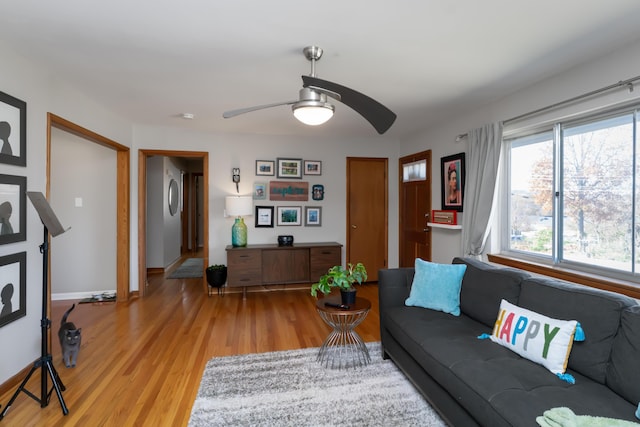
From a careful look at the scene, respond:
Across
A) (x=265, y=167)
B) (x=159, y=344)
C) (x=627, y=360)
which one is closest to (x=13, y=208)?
(x=159, y=344)

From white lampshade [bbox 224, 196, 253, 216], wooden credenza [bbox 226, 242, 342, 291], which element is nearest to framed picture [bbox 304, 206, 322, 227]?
wooden credenza [bbox 226, 242, 342, 291]

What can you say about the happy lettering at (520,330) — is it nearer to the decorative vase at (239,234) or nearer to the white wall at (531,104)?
the white wall at (531,104)

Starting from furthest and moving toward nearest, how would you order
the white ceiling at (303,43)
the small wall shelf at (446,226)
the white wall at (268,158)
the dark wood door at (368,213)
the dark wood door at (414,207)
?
the dark wood door at (368,213), the white wall at (268,158), the dark wood door at (414,207), the small wall shelf at (446,226), the white ceiling at (303,43)

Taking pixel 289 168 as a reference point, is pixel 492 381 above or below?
below

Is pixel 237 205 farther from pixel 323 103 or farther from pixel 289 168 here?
pixel 323 103

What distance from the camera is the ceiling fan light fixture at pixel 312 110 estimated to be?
2.11 meters

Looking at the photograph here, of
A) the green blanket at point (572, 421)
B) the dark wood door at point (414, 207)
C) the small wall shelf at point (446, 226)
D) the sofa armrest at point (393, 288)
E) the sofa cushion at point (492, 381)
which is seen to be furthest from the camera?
the dark wood door at point (414, 207)

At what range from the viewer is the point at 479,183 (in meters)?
3.54

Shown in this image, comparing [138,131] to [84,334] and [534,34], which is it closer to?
[84,334]

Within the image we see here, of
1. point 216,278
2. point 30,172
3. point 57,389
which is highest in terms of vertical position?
point 30,172

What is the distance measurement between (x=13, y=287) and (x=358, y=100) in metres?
2.72

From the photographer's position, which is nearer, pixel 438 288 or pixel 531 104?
pixel 438 288

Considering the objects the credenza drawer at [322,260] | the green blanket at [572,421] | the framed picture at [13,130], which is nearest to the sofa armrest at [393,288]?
the green blanket at [572,421]

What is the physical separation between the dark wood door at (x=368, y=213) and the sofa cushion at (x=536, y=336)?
3.51 meters
